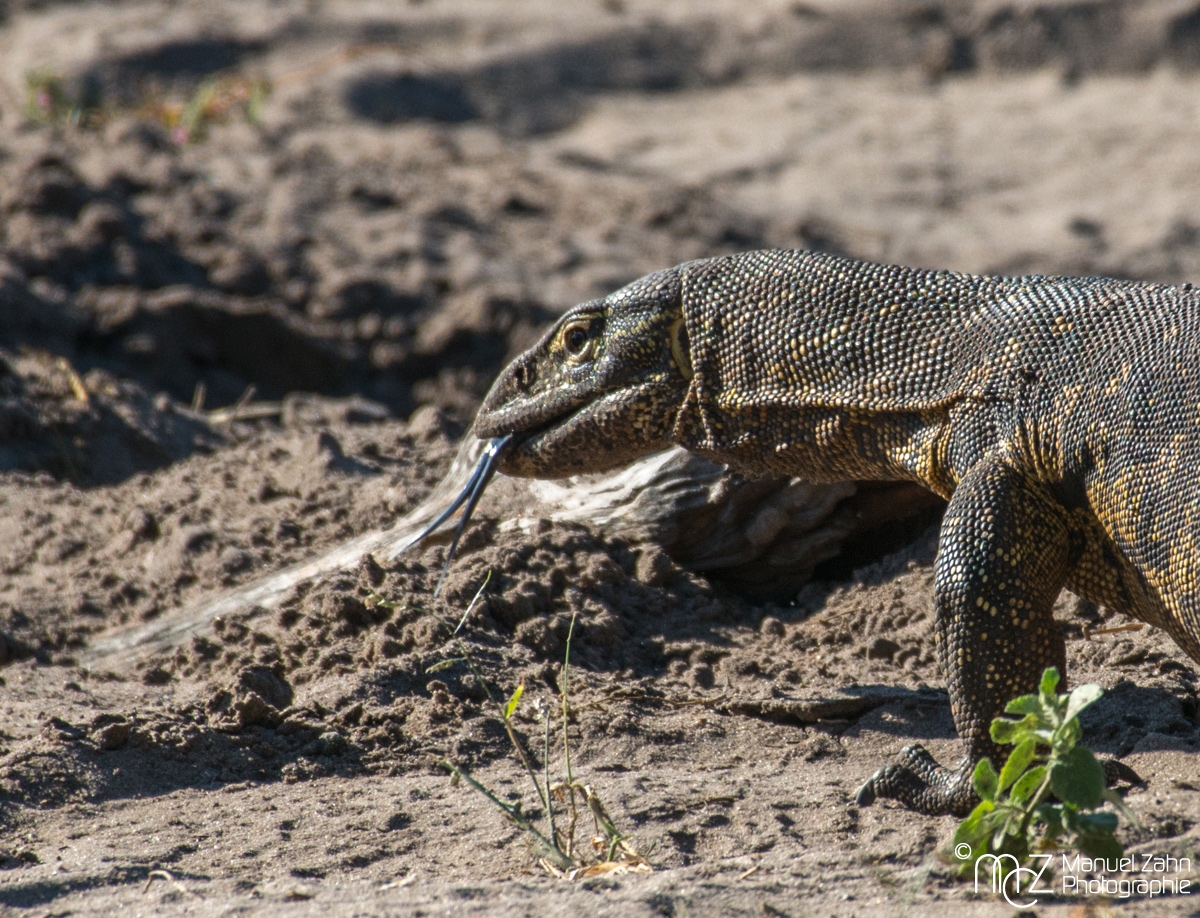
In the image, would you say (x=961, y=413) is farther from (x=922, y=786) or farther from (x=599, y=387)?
(x=599, y=387)

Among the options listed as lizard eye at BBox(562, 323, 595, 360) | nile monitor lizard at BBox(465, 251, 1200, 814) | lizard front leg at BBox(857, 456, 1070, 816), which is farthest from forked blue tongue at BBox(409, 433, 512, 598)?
lizard front leg at BBox(857, 456, 1070, 816)

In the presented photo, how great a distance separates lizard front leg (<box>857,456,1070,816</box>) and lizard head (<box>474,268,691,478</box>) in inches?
39.3

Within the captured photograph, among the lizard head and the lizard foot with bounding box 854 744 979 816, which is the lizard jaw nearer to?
the lizard head

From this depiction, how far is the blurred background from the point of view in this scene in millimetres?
7527

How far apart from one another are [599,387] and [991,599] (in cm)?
134

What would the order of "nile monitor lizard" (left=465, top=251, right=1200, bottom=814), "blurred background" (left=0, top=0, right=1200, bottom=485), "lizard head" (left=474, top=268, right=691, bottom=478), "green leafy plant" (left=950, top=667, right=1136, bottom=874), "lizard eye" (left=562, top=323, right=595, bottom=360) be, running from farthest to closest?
1. "blurred background" (left=0, top=0, right=1200, bottom=485)
2. "lizard eye" (left=562, top=323, right=595, bottom=360)
3. "lizard head" (left=474, top=268, right=691, bottom=478)
4. "nile monitor lizard" (left=465, top=251, right=1200, bottom=814)
5. "green leafy plant" (left=950, top=667, right=1136, bottom=874)

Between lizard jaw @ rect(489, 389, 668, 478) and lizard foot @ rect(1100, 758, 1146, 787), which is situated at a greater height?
lizard jaw @ rect(489, 389, 668, 478)

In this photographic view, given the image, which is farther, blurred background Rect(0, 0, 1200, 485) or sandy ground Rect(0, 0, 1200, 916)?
blurred background Rect(0, 0, 1200, 485)

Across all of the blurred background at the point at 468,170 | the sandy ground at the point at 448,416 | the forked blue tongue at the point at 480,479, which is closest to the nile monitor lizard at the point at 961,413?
the forked blue tongue at the point at 480,479

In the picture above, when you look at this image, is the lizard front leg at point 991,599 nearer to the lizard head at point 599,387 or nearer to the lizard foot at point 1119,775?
the lizard foot at point 1119,775

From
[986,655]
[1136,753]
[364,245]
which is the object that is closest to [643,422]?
[986,655]

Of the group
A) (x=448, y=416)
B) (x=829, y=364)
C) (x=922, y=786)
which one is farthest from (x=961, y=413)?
(x=448, y=416)

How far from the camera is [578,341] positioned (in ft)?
13.5

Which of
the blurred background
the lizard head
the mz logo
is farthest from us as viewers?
the blurred background
